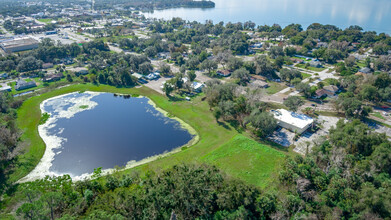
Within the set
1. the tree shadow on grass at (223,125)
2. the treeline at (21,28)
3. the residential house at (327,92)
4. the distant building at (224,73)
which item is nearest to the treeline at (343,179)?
the tree shadow on grass at (223,125)

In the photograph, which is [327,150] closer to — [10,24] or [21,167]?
[21,167]

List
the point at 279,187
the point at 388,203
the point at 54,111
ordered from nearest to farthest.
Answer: the point at 388,203
the point at 279,187
the point at 54,111

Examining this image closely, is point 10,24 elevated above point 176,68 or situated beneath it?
elevated above

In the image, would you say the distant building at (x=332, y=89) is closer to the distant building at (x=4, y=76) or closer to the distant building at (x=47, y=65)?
the distant building at (x=47, y=65)

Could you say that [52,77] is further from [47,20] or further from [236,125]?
[47,20]

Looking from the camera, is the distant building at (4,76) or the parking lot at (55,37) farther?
the parking lot at (55,37)

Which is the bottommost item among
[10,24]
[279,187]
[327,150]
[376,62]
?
[279,187]

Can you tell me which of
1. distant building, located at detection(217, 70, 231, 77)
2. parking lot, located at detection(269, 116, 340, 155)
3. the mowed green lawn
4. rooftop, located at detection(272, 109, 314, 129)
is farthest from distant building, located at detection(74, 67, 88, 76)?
parking lot, located at detection(269, 116, 340, 155)

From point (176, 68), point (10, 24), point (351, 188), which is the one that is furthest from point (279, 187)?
point (10, 24)
